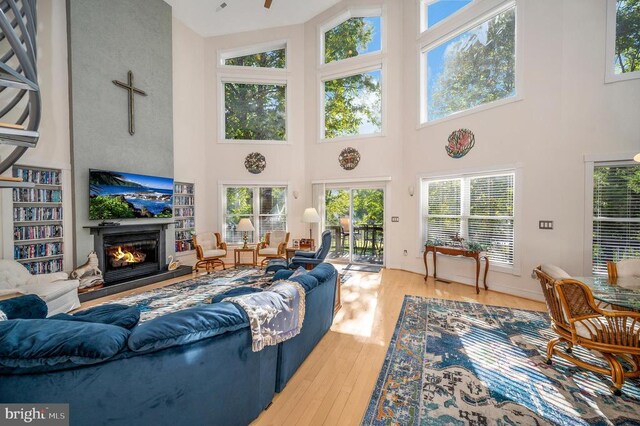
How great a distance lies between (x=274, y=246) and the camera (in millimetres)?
6699

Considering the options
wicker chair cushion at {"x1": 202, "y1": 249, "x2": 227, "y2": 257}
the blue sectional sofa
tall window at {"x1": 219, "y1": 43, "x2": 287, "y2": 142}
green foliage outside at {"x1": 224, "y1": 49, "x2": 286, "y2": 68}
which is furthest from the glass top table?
green foliage outside at {"x1": 224, "y1": 49, "x2": 286, "y2": 68}

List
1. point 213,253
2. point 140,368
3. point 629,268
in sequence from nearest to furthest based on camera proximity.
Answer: point 140,368 < point 629,268 < point 213,253

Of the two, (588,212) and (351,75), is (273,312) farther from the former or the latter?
(351,75)

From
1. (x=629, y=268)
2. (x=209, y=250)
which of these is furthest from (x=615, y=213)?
(x=209, y=250)

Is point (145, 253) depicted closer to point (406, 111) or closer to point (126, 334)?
point (126, 334)

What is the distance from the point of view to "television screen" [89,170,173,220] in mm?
4535

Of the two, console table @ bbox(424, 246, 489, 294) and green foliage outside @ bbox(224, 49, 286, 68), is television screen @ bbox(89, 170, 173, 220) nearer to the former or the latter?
green foliage outside @ bbox(224, 49, 286, 68)

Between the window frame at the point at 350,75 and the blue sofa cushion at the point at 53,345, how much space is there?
624cm

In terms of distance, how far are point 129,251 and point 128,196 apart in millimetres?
1082

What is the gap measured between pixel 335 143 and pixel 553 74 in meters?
4.27

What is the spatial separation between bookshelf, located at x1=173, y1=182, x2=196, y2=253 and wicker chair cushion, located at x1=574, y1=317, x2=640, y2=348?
22.6ft

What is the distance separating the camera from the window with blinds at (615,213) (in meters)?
3.57

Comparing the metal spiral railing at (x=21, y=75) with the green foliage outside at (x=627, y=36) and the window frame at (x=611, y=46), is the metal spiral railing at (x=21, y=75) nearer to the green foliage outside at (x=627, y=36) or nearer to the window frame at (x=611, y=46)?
the window frame at (x=611, y=46)

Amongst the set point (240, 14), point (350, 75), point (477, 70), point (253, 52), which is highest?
point (240, 14)
